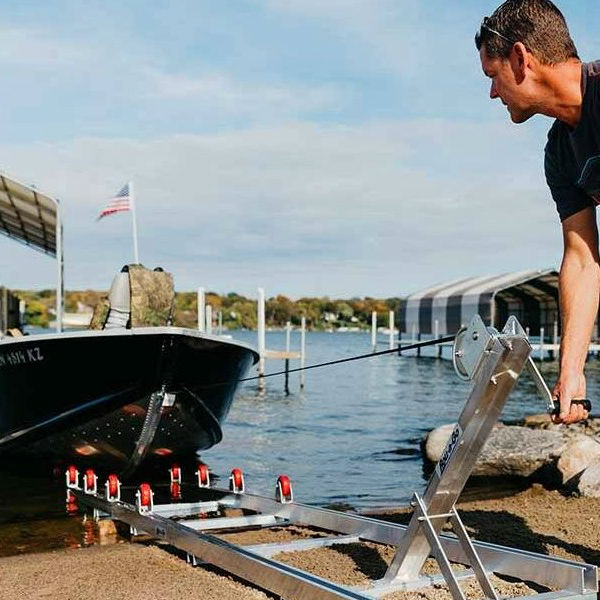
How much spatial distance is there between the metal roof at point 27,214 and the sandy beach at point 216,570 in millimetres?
7487

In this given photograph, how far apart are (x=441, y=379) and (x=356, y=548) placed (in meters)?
32.4

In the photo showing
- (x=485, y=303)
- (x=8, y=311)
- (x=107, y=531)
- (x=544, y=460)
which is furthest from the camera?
(x=485, y=303)

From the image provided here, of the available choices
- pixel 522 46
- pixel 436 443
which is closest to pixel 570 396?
pixel 522 46

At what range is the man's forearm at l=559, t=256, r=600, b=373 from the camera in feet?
10.8

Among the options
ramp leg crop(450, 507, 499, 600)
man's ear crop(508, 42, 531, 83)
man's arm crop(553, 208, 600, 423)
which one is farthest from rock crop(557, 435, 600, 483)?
man's ear crop(508, 42, 531, 83)

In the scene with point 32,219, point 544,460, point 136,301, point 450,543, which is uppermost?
point 32,219

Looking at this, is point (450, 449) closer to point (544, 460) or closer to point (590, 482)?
point (590, 482)

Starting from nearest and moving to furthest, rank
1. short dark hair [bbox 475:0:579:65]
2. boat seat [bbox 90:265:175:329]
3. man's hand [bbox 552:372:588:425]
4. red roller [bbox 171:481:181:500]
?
short dark hair [bbox 475:0:579:65], man's hand [bbox 552:372:588:425], red roller [bbox 171:481:181:500], boat seat [bbox 90:265:175:329]

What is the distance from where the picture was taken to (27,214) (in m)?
14.1

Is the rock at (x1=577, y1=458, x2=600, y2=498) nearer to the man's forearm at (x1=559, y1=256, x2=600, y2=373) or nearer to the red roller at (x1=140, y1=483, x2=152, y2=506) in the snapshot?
the red roller at (x1=140, y1=483, x2=152, y2=506)

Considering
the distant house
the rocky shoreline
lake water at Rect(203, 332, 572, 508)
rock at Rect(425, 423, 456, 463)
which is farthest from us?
the distant house

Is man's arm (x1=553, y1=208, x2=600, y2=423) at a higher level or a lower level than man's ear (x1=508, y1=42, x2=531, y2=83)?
lower

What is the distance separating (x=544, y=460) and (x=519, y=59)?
7.66 m

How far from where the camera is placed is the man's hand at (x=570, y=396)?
10.4 feet
